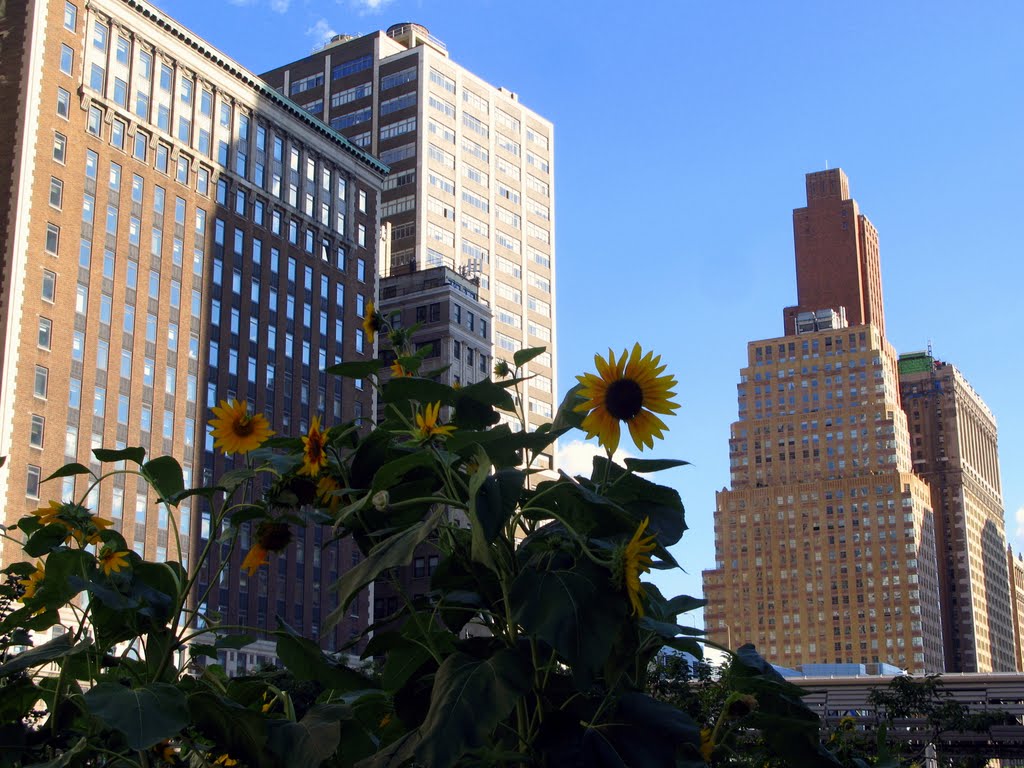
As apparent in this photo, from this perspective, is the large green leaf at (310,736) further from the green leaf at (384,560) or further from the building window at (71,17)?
the building window at (71,17)

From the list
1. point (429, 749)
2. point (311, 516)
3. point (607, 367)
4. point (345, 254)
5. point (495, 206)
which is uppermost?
point (495, 206)

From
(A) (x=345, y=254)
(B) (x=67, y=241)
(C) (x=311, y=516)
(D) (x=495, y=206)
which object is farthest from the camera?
(D) (x=495, y=206)

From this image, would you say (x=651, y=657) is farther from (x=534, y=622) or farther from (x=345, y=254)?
(x=345, y=254)

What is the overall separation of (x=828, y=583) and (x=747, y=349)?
36.7m

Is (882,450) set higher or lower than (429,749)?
higher

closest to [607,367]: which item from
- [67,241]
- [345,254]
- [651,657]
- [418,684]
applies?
[651,657]

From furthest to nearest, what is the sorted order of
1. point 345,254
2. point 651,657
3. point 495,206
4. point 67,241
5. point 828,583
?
point 828,583 → point 495,206 → point 345,254 → point 67,241 → point 651,657

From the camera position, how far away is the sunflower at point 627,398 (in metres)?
3.88

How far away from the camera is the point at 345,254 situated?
326 feet

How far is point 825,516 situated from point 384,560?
19363 centimetres

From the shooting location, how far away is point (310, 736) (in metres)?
3.57

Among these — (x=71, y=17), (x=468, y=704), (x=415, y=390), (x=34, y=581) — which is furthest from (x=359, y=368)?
(x=71, y=17)

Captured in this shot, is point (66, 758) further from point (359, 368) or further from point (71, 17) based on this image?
point (71, 17)

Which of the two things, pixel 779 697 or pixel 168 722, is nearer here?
pixel 168 722
